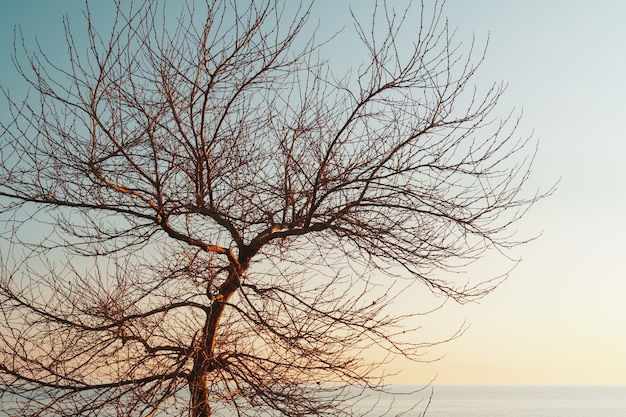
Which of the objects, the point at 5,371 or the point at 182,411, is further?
the point at 5,371

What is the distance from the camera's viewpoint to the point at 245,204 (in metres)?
6.73

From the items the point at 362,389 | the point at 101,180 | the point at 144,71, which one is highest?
the point at 144,71

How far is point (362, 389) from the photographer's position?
20.6 feet

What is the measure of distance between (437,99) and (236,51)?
171cm

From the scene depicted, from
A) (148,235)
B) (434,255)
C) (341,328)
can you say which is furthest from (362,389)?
(148,235)

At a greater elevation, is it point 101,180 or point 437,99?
point 101,180

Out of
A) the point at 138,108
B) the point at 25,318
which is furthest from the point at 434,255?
the point at 25,318

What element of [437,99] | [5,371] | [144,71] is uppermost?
[144,71]

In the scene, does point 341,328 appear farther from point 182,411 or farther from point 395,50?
point 395,50

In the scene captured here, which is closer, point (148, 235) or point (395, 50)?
point (395, 50)

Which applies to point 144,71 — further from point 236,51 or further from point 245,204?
point 245,204

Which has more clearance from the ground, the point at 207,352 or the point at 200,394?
the point at 207,352

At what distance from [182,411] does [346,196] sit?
85.5 inches

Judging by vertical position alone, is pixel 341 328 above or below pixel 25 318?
below
